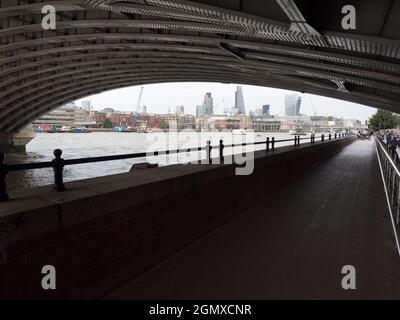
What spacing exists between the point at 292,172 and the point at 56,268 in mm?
11991

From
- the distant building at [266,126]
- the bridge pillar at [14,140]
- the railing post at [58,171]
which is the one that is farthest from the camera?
the distant building at [266,126]

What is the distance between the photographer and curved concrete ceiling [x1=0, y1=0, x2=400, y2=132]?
11.9 metres

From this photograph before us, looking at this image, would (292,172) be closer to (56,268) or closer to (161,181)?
(161,181)

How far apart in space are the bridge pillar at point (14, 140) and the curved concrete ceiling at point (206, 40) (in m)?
3.37

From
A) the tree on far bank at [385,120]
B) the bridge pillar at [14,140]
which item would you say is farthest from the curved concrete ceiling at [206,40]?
the tree on far bank at [385,120]

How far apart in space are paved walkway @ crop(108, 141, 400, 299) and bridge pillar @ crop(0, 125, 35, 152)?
54.0m

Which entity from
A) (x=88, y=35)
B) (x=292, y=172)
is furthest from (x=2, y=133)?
(x=292, y=172)

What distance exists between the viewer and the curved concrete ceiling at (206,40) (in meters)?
11.9

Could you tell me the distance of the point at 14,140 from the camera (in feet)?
185

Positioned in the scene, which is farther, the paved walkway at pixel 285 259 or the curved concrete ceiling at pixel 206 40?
the curved concrete ceiling at pixel 206 40

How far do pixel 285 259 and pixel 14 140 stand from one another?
60694 millimetres

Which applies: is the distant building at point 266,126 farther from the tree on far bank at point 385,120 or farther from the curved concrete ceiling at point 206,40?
the curved concrete ceiling at point 206,40

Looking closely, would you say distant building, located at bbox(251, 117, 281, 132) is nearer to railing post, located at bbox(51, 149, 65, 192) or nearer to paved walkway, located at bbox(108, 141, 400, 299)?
paved walkway, located at bbox(108, 141, 400, 299)

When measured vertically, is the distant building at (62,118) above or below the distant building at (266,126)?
above
